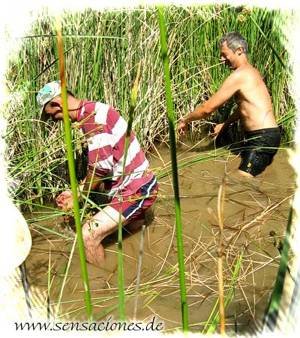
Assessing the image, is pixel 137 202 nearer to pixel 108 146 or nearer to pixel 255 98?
pixel 108 146

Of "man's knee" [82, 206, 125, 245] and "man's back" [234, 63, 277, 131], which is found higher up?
"man's back" [234, 63, 277, 131]

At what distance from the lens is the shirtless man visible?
3938 mm

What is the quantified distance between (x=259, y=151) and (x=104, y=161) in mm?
1637

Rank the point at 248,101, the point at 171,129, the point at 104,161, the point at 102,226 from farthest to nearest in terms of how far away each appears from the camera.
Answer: the point at 248,101 < the point at 102,226 < the point at 104,161 < the point at 171,129

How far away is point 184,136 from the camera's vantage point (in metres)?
4.54

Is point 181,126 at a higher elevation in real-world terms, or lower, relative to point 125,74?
lower

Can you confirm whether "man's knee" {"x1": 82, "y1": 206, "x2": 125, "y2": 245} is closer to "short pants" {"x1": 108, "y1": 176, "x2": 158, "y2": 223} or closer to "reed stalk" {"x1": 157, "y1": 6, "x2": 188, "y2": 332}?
"short pants" {"x1": 108, "y1": 176, "x2": 158, "y2": 223}

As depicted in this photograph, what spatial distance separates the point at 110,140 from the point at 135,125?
1192 mm

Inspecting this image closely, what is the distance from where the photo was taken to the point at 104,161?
2.69 metres

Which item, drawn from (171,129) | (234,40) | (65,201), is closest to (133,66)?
(234,40)

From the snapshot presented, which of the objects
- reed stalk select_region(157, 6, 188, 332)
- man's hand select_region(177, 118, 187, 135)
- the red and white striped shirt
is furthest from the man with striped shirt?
reed stalk select_region(157, 6, 188, 332)

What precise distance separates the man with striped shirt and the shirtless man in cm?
122

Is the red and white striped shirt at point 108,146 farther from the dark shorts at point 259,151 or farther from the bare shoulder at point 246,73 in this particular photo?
the bare shoulder at point 246,73

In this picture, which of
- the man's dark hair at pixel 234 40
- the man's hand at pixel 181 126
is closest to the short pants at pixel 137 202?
the man's hand at pixel 181 126
